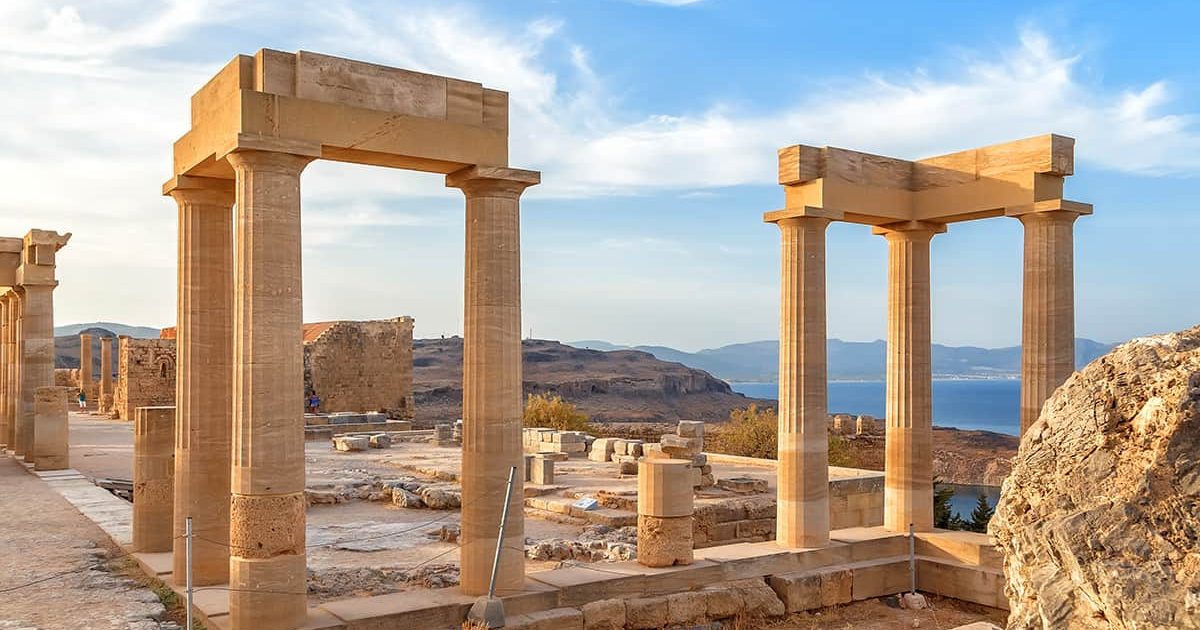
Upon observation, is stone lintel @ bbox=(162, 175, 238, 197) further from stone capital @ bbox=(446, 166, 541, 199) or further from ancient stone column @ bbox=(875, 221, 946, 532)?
ancient stone column @ bbox=(875, 221, 946, 532)

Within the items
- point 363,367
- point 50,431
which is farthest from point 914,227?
point 363,367

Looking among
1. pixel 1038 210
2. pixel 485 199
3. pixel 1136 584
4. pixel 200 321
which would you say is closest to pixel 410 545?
pixel 200 321

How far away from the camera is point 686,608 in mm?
10930

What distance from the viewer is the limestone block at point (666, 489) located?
1135cm

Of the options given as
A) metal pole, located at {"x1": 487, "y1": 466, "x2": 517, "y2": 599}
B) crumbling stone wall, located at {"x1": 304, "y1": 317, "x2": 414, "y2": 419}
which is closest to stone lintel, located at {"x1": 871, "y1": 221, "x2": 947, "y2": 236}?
metal pole, located at {"x1": 487, "y1": 466, "x2": 517, "y2": 599}

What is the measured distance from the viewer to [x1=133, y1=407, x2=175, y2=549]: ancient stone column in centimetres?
1180

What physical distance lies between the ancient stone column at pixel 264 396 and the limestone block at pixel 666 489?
4.33 meters

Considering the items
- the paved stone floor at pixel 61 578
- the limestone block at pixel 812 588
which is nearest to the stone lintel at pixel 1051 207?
the limestone block at pixel 812 588

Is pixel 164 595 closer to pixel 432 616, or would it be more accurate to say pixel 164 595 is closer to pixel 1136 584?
pixel 432 616

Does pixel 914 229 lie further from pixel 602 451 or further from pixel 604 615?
pixel 602 451

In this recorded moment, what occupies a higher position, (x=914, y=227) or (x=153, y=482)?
(x=914, y=227)

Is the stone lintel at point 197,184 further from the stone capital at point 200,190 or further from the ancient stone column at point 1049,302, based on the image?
the ancient stone column at point 1049,302

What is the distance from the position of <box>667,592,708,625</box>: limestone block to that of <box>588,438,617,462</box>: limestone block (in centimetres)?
1256

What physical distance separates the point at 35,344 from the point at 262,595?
16.6 meters
